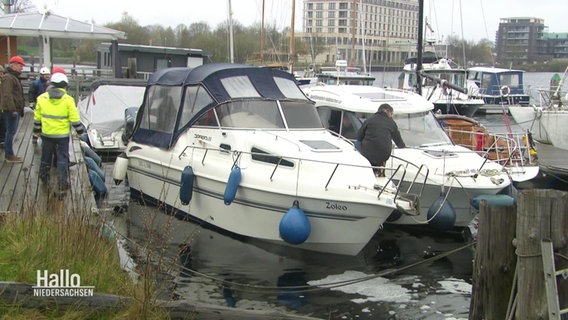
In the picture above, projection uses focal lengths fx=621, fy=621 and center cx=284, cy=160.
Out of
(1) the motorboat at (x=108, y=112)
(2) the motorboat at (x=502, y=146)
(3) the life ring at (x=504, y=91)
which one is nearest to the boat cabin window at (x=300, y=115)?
(2) the motorboat at (x=502, y=146)

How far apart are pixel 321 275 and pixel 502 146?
6.87 metres

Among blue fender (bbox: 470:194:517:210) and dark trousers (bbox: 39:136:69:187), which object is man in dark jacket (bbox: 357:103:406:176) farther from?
dark trousers (bbox: 39:136:69:187)

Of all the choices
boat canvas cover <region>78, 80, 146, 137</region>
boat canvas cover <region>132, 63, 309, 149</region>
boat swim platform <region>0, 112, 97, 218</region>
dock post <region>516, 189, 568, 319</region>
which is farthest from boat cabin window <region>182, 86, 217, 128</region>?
dock post <region>516, 189, 568, 319</region>

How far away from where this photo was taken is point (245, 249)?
10070 mm

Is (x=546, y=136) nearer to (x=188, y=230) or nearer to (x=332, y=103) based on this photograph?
(x=332, y=103)

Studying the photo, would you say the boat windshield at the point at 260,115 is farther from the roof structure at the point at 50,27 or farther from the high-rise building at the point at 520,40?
the high-rise building at the point at 520,40

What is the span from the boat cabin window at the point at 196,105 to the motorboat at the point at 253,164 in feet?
0.07

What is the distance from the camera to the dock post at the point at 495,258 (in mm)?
5324

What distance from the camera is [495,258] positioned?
17.7 ft

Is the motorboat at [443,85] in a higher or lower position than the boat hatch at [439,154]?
higher

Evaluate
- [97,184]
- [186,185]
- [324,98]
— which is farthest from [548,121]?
[97,184]

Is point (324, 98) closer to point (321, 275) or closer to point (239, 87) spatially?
point (239, 87)

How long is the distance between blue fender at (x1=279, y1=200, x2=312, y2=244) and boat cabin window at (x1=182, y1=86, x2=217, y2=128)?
2.72 metres

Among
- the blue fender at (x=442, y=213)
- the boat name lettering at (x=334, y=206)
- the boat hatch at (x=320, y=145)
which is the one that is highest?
the boat hatch at (x=320, y=145)
